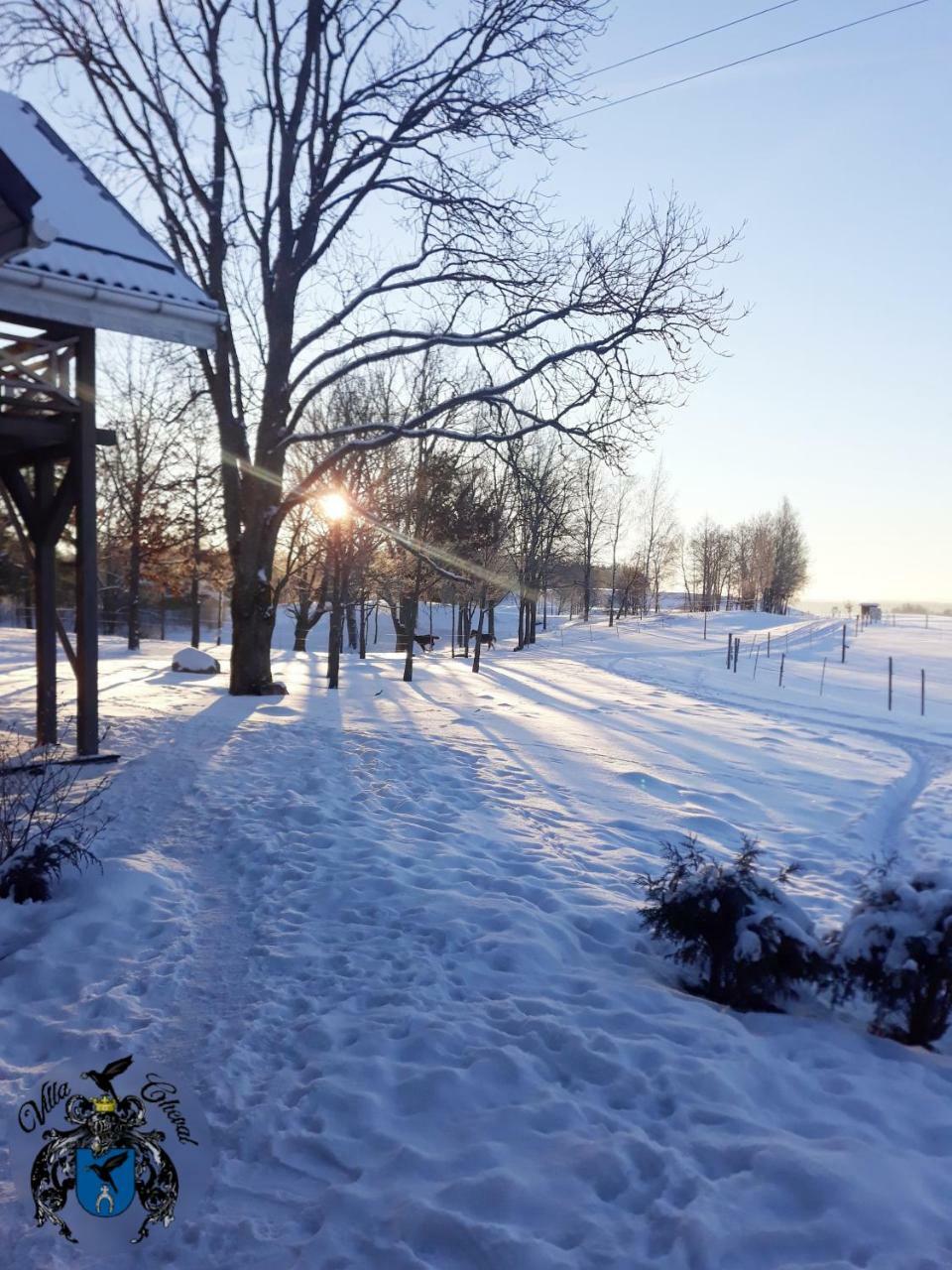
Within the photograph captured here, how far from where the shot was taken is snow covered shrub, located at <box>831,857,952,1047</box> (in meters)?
3.53

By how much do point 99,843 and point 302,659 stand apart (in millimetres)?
20268

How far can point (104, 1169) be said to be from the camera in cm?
262

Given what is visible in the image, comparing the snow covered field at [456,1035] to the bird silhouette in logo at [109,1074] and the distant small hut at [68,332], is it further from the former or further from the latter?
the distant small hut at [68,332]

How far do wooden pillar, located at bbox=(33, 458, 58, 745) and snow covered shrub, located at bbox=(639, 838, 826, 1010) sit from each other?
21.7ft

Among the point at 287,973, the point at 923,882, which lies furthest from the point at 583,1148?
the point at 923,882

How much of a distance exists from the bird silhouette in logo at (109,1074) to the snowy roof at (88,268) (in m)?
5.38

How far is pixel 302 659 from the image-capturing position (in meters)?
25.6

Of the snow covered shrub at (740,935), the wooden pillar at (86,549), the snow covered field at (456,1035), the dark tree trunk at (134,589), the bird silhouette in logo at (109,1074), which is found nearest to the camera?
the snow covered field at (456,1035)

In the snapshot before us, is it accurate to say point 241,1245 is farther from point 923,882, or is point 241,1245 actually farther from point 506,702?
point 506,702

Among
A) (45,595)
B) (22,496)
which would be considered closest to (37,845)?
(45,595)

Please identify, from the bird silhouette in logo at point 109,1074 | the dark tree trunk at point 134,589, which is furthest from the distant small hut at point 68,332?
the dark tree trunk at point 134,589

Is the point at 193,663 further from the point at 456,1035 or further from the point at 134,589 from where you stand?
the point at 456,1035

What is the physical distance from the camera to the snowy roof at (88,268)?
655 cm

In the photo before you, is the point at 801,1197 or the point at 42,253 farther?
the point at 42,253
